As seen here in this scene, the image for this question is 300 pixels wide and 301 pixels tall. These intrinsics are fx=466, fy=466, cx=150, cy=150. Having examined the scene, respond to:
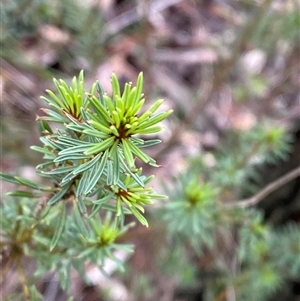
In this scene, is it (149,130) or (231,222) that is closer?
(149,130)

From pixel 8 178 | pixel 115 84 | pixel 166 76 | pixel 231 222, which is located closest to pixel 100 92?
pixel 115 84

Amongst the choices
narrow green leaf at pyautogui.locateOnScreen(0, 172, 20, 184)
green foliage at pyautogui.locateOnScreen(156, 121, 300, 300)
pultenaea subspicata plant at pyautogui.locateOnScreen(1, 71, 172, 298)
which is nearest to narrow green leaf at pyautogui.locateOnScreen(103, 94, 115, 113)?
pultenaea subspicata plant at pyautogui.locateOnScreen(1, 71, 172, 298)

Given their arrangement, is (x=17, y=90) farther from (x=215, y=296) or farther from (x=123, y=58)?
(x=215, y=296)

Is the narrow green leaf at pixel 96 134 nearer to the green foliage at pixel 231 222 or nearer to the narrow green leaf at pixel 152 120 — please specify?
the narrow green leaf at pixel 152 120

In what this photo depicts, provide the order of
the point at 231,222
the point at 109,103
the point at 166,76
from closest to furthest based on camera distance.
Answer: the point at 109,103 → the point at 231,222 → the point at 166,76

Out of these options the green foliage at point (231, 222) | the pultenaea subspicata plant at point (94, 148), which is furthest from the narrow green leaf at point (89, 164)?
the green foliage at point (231, 222)

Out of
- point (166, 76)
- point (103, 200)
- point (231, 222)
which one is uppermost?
point (166, 76)

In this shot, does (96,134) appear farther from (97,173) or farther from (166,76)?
(166,76)

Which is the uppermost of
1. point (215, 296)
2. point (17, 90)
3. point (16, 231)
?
point (17, 90)

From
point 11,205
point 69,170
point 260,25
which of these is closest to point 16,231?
point 11,205
